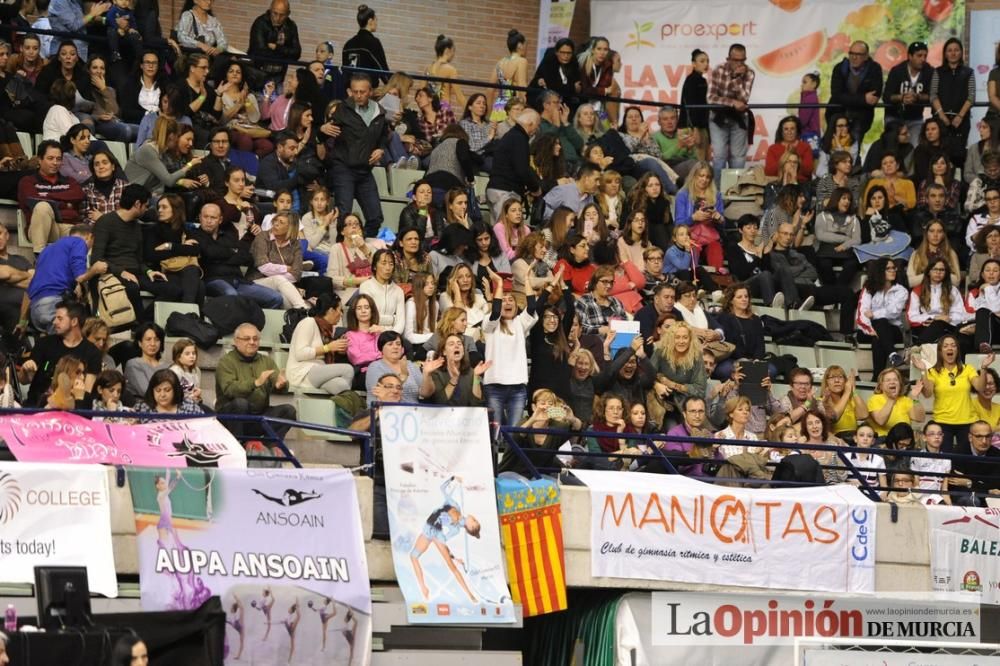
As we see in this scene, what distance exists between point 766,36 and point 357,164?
874 cm

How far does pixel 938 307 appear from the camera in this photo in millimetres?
22281

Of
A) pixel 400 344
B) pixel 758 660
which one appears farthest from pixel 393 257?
pixel 758 660

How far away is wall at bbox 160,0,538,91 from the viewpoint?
27422 millimetres

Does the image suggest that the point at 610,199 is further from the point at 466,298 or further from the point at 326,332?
the point at 326,332

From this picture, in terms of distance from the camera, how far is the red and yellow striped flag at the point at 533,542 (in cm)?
1636

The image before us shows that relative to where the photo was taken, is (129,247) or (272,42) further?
(272,42)

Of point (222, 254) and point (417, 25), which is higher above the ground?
point (417, 25)

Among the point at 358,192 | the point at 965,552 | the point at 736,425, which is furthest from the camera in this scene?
the point at 358,192

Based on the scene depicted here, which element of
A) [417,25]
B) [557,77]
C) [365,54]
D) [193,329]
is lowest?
[193,329]

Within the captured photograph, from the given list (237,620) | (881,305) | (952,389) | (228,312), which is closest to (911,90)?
(881,305)

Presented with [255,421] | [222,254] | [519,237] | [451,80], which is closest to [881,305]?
[519,237]

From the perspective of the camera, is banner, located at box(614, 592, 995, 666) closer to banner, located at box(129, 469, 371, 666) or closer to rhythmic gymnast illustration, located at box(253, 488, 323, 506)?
banner, located at box(129, 469, 371, 666)

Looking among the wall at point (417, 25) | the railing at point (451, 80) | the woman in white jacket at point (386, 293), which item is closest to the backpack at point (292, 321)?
the woman in white jacket at point (386, 293)

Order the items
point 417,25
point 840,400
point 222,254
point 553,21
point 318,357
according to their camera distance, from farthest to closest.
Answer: point 553,21 → point 417,25 → point 840,400 → point 222,254 → point 318,357
